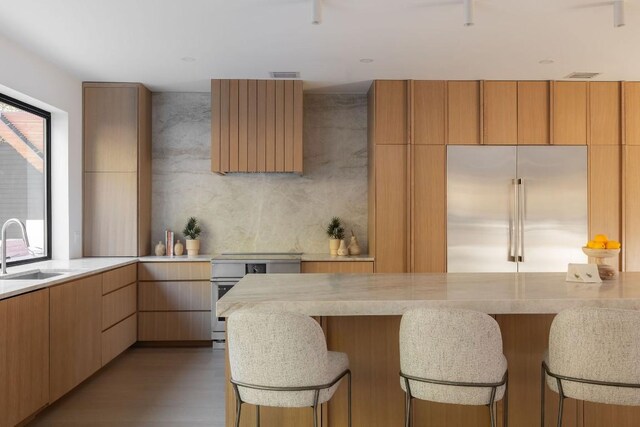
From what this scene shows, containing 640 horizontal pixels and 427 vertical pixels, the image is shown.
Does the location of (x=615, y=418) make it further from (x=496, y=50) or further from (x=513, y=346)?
(x=496, y=50)

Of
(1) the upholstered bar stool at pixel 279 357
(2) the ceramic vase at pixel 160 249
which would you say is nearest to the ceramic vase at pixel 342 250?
(2) the ceramic vase at pixel 160 249

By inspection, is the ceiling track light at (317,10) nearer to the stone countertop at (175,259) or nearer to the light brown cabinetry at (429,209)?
the light brown cabinetry at (429,209)

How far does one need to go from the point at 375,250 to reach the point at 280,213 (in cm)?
122

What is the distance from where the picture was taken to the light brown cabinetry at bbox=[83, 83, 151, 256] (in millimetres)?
4984

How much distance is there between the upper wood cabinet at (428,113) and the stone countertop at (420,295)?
7.41ft

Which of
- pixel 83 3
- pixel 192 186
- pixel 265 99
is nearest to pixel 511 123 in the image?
pixel 265 99

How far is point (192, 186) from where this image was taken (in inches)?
215

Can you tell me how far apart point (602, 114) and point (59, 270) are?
17.1 ft

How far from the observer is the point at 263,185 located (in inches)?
215

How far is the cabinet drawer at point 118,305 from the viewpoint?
4.11 meters

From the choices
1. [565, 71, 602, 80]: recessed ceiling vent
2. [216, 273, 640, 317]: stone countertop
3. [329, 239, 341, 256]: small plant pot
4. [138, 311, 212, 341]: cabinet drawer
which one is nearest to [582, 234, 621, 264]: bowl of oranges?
[216, 273, 640, 317]: stone countertop

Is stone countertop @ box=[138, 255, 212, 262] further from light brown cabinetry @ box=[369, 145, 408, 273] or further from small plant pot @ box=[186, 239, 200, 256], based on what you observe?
light brown cabinetry @ box=[369, 145, 408, 273]

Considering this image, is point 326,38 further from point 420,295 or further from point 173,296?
point 173,296

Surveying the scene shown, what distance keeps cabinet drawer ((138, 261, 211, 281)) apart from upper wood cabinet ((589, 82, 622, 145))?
162 inches
